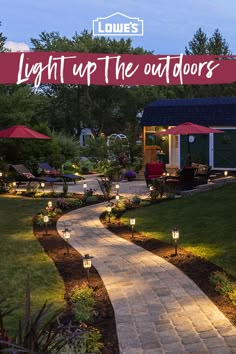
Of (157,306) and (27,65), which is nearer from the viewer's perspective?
(27,65)

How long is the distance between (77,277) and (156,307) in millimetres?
2064

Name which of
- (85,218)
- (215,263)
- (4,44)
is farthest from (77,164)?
(215,263)

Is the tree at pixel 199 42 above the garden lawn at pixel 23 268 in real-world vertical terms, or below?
above

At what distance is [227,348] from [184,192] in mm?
12275

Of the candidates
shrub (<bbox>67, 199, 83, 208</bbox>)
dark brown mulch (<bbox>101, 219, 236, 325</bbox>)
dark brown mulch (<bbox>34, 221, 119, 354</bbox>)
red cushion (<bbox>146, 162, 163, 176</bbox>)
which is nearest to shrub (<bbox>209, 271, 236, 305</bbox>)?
Answer: dark brown mulch (<bbox>101, 219, 236, 325</bbox>)

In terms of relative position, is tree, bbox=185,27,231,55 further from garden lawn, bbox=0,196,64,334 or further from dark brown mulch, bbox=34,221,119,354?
dark brown mulch, bbox=34,221,119,354

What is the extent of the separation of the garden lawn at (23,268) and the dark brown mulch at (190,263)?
2153 mm

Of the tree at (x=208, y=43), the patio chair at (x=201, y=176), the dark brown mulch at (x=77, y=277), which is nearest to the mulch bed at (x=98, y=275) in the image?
the dark brown mulch at (x=77, y=277)

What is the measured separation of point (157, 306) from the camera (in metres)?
6.16

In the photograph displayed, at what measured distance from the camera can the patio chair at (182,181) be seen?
1730 cm

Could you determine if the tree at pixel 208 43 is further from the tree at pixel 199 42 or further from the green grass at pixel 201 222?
the green grass at pixel 201 222

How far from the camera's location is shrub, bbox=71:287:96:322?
5.73m

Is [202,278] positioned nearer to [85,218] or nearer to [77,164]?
[85,218]

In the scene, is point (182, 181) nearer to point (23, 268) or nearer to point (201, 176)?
point (201, 176)
